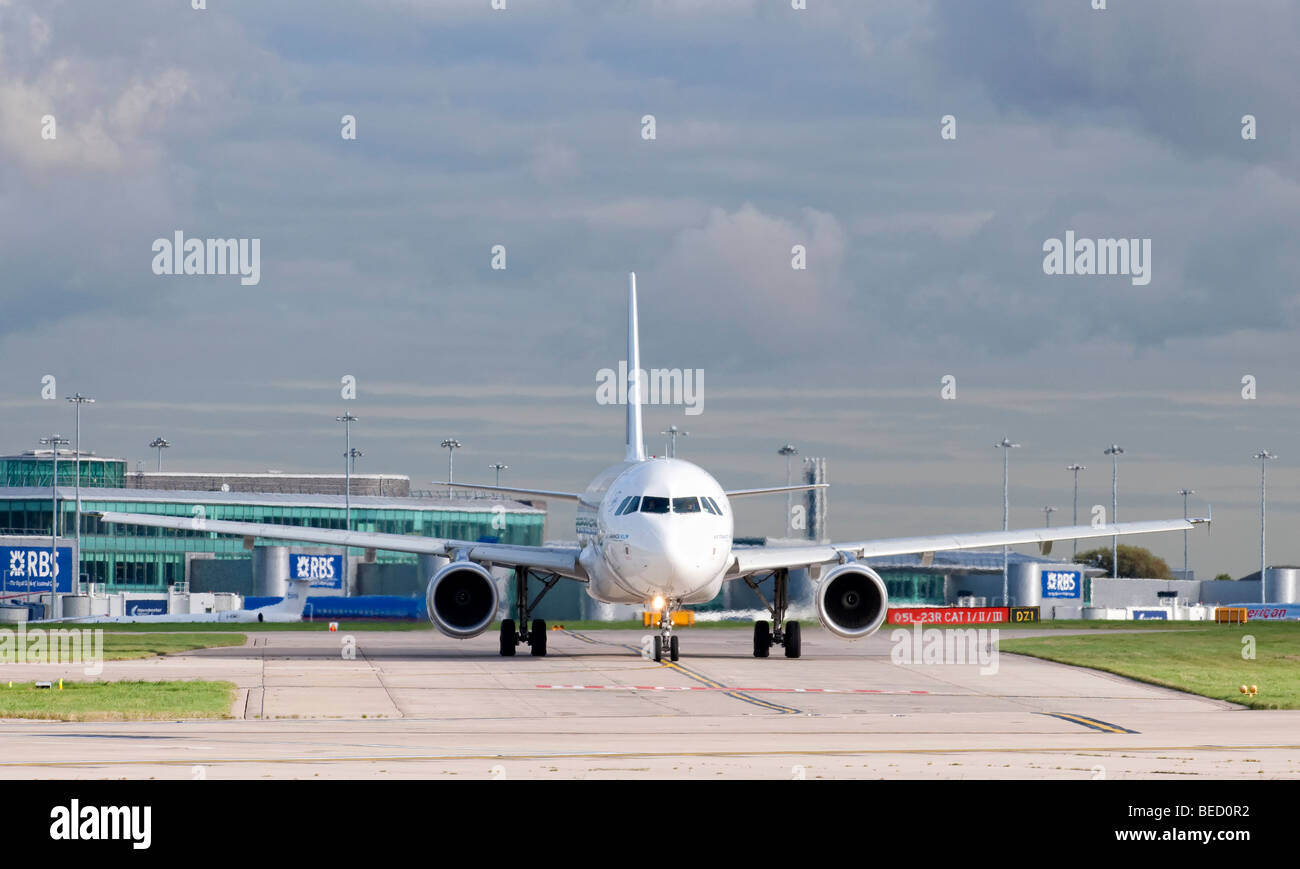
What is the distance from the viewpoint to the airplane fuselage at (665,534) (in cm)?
3669

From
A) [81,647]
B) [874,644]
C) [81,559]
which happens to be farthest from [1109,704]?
[81,559]

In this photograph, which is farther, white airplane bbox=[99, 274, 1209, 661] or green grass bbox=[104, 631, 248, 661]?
green grass bbox=[104, 631, 248, 661]

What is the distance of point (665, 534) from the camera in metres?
36.6

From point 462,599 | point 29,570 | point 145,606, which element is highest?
point 462,599

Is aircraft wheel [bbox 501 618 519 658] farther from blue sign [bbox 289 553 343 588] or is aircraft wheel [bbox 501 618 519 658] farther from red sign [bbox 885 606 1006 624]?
blue sign [bbox 289 553 343 588]

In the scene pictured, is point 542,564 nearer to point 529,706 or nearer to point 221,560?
point 529,706

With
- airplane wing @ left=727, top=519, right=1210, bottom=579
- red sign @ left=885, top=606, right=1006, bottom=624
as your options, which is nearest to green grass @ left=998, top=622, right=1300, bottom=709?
airplane wing @ left=727, top=519, right=1210, bottom=579

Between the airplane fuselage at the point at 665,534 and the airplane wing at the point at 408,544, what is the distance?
11.4 feet

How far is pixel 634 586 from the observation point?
37.8 m

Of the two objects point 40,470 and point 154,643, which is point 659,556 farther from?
point 40,470

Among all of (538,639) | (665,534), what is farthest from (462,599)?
(665,534)

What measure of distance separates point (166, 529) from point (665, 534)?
101656 mm

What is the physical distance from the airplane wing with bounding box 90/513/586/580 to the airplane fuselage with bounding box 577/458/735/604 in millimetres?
3486

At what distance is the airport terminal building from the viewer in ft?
448
